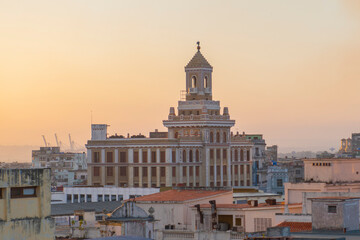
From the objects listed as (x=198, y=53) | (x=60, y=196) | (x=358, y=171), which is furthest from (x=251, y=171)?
(x=358, y=171)

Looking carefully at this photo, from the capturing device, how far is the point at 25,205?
152ft

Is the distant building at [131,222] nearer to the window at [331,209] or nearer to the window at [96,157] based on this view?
the window at [331,209]

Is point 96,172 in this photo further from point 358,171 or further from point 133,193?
point 358,171

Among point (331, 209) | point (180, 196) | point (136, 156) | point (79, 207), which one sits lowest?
point (331, 209)

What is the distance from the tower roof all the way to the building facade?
7.5 inches

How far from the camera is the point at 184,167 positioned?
17638cm

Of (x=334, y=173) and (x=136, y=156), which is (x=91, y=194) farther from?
(x=334, y=173)

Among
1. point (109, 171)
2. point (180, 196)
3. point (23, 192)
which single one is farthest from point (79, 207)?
point (109, 171)

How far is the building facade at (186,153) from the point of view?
6924 inches

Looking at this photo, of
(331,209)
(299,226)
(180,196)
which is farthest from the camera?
(180,196)

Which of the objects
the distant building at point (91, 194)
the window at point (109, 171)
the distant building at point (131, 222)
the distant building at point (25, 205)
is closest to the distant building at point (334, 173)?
the distant building at point (131, 222)

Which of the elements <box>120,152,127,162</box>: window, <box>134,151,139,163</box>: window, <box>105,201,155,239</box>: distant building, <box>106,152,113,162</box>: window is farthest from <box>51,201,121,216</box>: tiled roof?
<box>106,152,113,162</box>: window

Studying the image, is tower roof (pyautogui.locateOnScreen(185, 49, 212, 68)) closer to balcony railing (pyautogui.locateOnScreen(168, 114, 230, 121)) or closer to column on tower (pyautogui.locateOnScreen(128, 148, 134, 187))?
balcony railing (pyautogui.locateOnScreen(168, 114, 230, 121))

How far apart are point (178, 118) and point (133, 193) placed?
29965 mm
